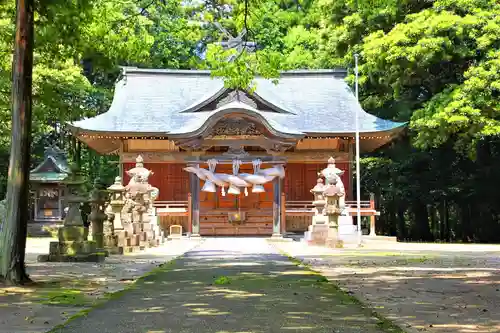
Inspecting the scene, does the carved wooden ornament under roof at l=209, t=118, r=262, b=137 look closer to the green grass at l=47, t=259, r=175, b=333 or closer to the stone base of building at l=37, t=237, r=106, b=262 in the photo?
the stone base of building at l=37, t=237, r=106, b=262

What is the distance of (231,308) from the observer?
7156 mm

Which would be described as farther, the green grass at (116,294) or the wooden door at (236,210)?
the wooden door at (236,210)

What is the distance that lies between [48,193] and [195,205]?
9551 mm

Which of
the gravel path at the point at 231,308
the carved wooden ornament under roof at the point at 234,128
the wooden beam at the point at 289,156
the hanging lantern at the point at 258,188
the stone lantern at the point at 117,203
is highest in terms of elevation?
the carved wooden ornament under roof at the point at 234,128

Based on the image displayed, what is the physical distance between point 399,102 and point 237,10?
69.8ft

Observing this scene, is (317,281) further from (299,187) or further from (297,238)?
(299,187)

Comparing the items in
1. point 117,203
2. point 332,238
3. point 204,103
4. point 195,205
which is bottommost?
point 332,238

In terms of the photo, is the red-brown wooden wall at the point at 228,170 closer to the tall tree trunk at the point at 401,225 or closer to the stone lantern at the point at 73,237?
the tall tree trunk at the point at 401,225

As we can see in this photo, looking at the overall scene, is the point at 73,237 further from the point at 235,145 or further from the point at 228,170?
the point at 228,170

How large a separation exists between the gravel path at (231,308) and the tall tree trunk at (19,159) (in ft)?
5.74

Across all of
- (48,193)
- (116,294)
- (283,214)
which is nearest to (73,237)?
(116,294)

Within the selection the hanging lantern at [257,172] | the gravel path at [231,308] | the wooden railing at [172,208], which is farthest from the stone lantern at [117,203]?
the hanging lantern at [257,172]

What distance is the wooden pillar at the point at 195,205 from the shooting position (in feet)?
91.8

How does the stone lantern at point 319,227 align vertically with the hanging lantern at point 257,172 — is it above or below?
below
